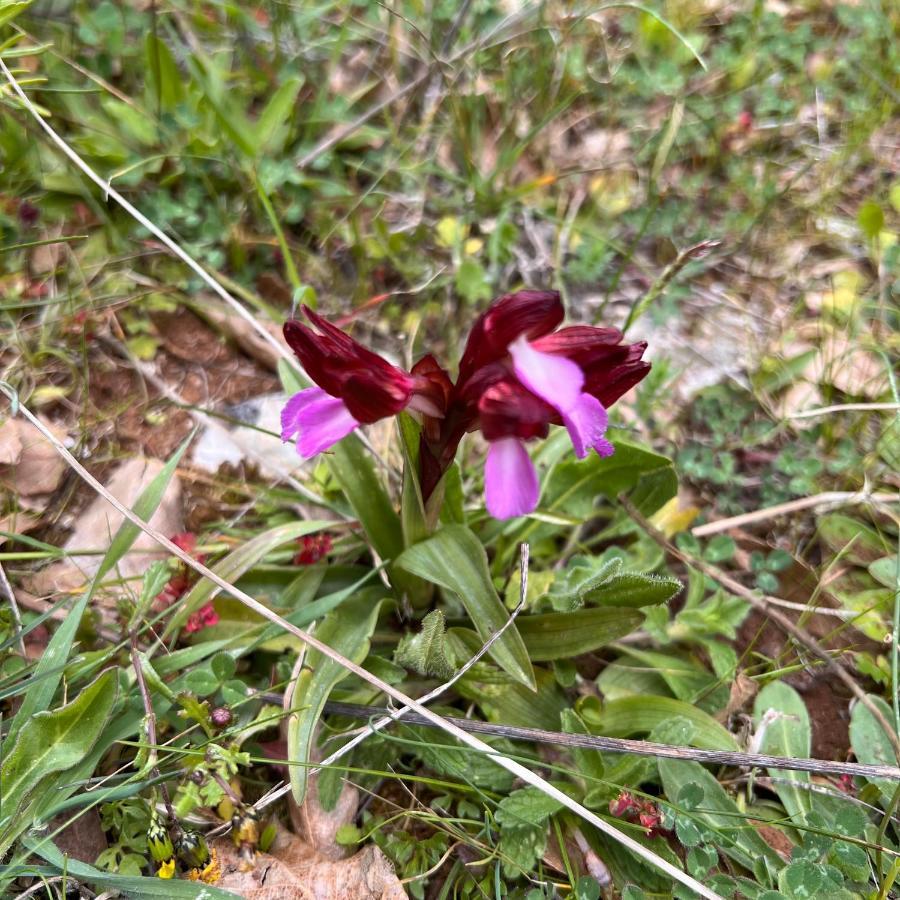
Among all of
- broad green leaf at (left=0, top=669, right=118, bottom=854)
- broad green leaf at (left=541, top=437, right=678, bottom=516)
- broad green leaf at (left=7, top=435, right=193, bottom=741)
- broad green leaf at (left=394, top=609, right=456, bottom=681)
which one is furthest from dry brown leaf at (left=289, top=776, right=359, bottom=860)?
broad green leaf at (left=541, top=437, right=678, bottom=516)

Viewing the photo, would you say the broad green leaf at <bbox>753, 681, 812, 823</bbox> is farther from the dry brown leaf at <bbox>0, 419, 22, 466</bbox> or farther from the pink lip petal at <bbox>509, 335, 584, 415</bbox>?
the dry brown leaf at <bbox>0, 419, 22, 466</bbox>

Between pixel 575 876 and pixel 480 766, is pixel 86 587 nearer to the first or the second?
pixel 480 766

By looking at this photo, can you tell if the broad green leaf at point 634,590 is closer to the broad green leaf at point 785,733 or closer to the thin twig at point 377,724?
the thin twig at point 377,724

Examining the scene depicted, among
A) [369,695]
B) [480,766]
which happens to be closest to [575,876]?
[480,766]

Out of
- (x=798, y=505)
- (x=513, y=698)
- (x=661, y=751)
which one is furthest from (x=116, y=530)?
(x=798, y=505)

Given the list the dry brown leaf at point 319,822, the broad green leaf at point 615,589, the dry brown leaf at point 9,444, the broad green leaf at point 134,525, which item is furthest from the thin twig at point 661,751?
the dry brown leaf at point 9,444

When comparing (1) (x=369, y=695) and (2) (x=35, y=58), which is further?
(2) (x=35, y=58)
